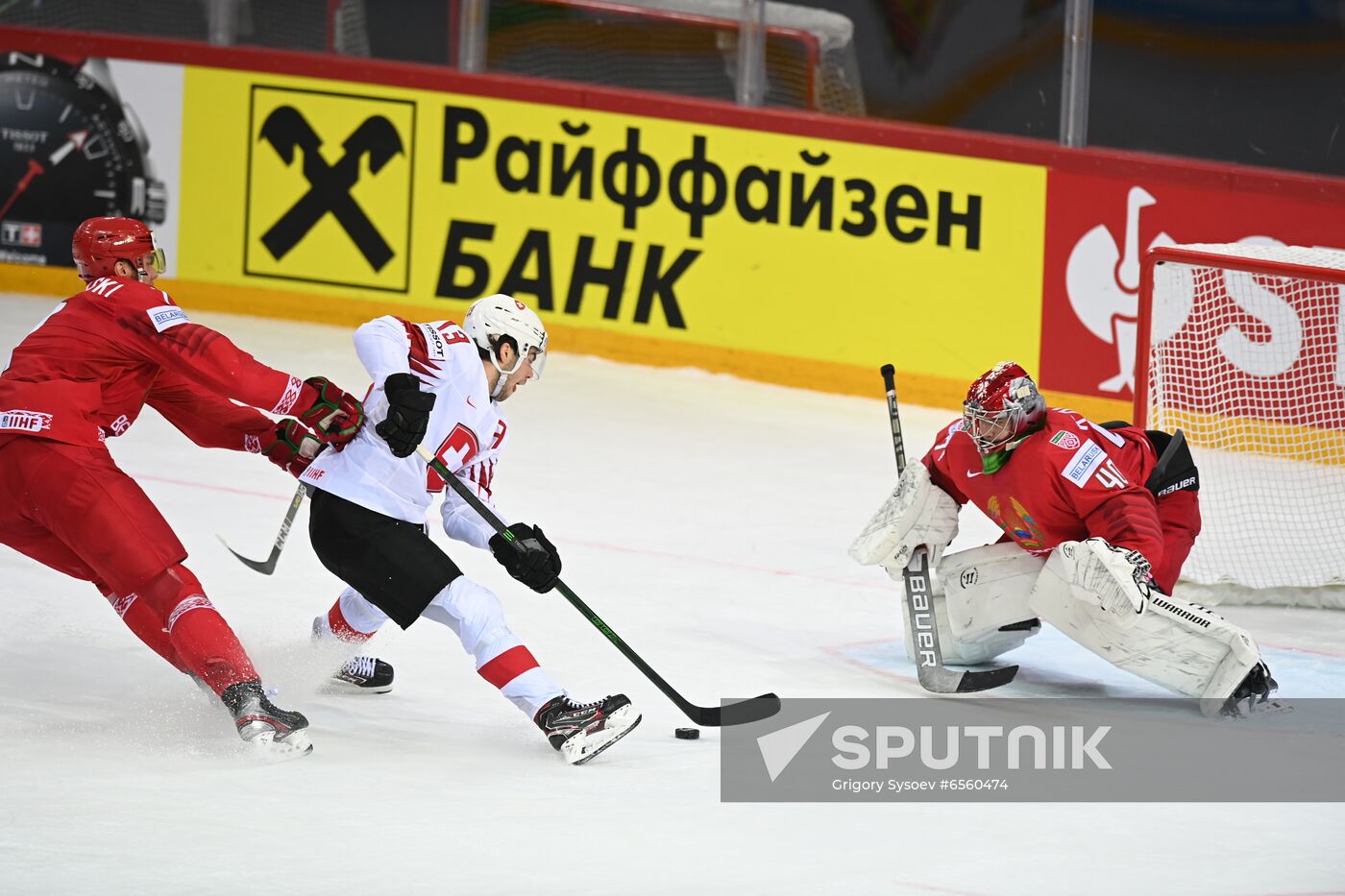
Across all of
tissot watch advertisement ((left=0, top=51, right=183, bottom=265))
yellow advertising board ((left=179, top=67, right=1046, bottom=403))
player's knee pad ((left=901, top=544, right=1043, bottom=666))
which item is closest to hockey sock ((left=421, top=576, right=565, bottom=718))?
player's knee pad ((left=901, top=544, right=1043, bottom=666))

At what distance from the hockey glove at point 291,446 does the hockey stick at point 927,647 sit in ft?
4.81

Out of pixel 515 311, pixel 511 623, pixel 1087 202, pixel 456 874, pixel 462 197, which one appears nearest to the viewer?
pixel 456 874

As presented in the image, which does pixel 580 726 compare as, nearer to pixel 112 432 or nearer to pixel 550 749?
pixel 550 749

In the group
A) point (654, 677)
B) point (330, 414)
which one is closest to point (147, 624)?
point (330, 414)

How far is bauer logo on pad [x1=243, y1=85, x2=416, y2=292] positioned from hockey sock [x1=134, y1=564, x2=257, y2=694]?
5.13 meters

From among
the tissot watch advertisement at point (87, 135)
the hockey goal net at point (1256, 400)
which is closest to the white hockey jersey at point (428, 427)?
the hockey goal net at point (1256, 400)

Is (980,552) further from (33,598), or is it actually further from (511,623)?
(33,598)

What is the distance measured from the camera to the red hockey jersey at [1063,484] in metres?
5.06

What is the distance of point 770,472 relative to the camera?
7812 mm

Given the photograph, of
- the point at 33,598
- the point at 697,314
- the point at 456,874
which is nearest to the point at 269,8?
the point at 697,314

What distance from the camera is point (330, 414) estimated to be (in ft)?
15.2

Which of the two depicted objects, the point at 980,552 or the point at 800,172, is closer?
the point at 980,552

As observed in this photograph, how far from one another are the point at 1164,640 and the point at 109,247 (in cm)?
263

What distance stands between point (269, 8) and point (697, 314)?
2534 mm
